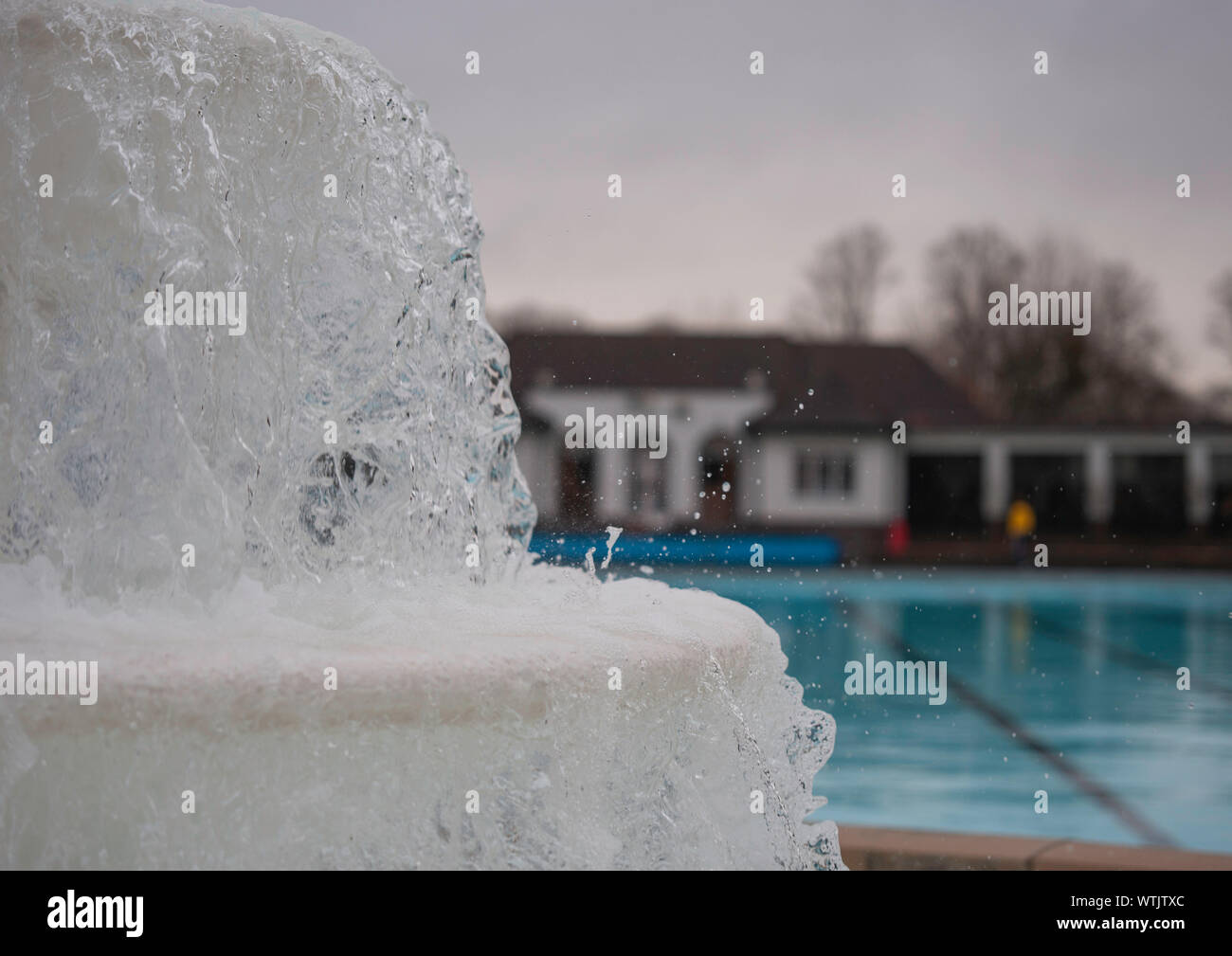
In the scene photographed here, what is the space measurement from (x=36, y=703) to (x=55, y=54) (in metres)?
1.44

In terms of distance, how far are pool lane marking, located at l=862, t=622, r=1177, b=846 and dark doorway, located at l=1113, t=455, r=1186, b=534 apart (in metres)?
19.7

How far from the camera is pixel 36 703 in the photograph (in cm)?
188

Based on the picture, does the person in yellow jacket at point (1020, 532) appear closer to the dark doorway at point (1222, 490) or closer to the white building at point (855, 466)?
the white building at point (855, 466)

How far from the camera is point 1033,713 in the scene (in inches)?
351

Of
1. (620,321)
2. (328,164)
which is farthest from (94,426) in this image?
(620,321)

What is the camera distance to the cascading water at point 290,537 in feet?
6.54

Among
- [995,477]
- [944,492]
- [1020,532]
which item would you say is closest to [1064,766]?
[1020,532]

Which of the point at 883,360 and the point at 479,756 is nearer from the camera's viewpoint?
the point at 479,756

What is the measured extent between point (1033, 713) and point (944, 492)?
69.4ft
